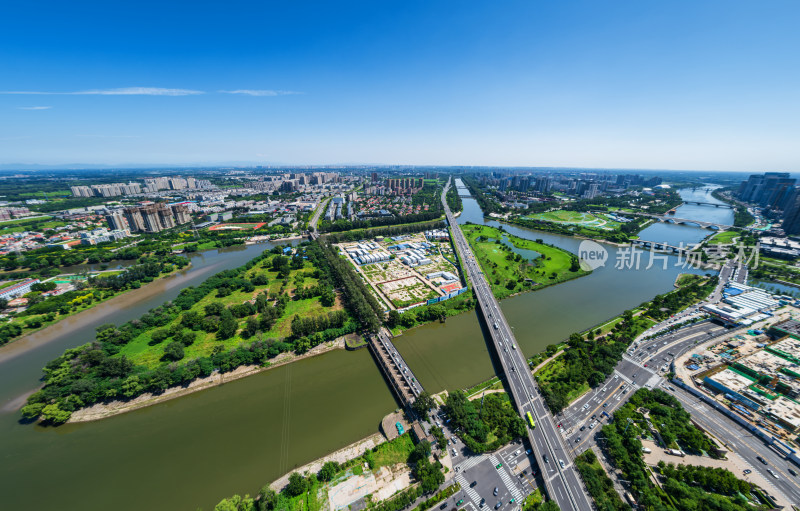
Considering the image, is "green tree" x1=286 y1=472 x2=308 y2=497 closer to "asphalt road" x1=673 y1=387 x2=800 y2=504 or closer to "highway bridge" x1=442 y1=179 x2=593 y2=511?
"highway bridge" x1=442 y1=179 x2=593 y2=511

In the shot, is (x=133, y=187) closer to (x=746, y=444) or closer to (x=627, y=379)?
(x=627, y=379)

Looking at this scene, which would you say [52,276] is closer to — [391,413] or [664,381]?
[391,413]

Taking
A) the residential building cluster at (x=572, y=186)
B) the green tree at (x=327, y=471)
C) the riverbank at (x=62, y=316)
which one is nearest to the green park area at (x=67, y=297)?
the riverbank at (x=62, y=316)

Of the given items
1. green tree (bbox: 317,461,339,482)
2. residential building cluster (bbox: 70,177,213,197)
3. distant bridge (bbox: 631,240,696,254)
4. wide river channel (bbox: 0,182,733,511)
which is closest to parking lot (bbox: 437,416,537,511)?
wide river channel (bbox: 0,182,733,511)

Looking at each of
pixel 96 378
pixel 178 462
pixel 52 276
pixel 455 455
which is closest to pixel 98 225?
pixel 52 276

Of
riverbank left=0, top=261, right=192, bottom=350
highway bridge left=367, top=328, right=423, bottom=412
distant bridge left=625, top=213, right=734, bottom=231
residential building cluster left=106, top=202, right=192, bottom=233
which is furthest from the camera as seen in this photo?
distant bridge left=625, top=213, right=734, bottom=231

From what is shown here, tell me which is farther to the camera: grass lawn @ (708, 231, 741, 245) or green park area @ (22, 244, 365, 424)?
grass lawn @ (708, 231, 741, 245)
